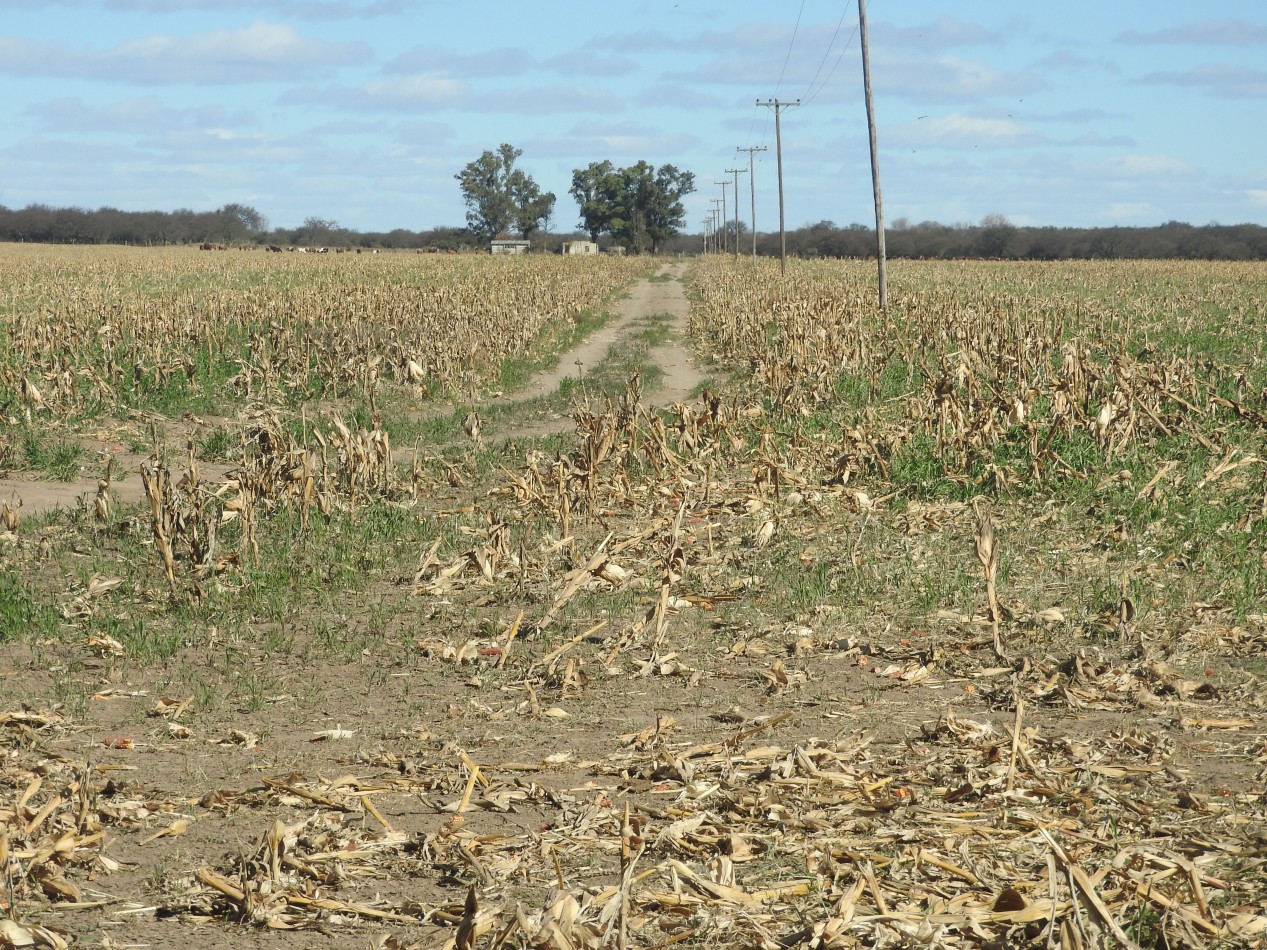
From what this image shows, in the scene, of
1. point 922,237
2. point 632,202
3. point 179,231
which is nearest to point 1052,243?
point 922,237

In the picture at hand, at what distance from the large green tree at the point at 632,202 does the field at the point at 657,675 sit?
128688 millimetres

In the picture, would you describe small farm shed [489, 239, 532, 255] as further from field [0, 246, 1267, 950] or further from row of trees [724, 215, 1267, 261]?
field [0, 246, 1267, 950]

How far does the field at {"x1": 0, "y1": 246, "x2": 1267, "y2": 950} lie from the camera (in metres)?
3.97

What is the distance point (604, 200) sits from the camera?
14288 cm

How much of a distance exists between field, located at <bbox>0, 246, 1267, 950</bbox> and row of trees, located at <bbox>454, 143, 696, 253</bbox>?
127380 mm

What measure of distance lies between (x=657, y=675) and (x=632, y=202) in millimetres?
138609

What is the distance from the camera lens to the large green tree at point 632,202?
140625 mm

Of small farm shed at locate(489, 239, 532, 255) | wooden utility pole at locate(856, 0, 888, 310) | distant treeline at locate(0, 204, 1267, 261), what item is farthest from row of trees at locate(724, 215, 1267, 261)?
wooden utility pole at locate(856, 0, 888, 310)

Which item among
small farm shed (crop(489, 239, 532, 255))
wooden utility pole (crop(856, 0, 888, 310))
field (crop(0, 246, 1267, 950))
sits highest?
small farm shed (crop(489, 239, 532, 255))

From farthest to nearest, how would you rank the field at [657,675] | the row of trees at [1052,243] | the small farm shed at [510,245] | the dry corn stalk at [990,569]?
the small farm shed at [510,245], the row of trees at [1052,243], the dry corn stalk at [990,569], the field at [657,675]

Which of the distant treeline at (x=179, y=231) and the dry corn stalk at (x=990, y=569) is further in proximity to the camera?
the distant treeline at (x=179, y=231)

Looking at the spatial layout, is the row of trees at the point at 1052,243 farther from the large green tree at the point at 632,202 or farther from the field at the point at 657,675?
the field at the point at 657,675

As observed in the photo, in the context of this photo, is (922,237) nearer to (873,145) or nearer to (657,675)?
(873,145)

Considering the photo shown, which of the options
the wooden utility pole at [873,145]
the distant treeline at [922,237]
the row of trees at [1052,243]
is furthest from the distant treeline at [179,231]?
the wooden utility pole at [873,145]
